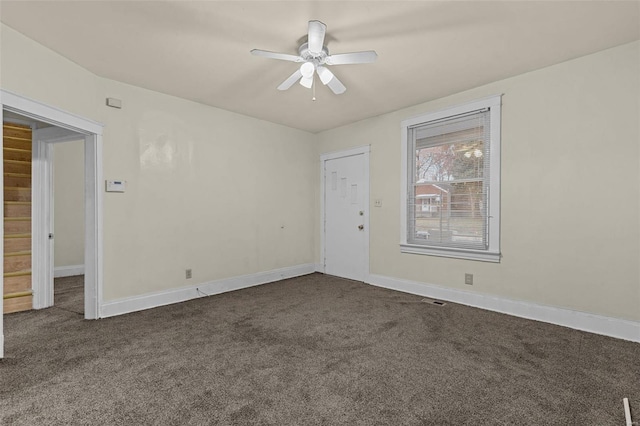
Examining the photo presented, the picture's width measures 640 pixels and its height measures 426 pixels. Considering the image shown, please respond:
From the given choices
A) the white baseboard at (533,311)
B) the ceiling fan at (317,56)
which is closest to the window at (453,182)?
the white baseboard at (533,311)

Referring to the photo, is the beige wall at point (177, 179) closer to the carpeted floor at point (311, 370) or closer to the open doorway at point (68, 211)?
the carpeted floor at point (311, 370)

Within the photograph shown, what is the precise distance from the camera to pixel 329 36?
2.58 meters

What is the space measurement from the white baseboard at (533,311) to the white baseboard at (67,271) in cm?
560

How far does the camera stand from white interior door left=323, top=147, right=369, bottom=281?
5.03 meters

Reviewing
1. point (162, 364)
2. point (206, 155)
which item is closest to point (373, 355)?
point (162, 364)

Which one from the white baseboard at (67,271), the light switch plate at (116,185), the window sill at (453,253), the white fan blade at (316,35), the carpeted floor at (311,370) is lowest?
the carpeted floor at (311,370)

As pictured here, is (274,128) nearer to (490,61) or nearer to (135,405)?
(490,61)

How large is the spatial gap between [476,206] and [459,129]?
102 centimetres

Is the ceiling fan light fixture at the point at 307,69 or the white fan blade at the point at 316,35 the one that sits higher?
the white fan blade at the point at 316,35

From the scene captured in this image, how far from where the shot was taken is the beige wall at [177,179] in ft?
10.2

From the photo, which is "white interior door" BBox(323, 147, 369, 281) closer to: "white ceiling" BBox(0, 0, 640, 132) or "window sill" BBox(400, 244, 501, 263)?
"window sill" BBox(400, 244, 501, 263)

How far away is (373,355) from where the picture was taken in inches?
98.9

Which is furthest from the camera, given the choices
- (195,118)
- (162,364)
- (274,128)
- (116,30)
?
(274,128)

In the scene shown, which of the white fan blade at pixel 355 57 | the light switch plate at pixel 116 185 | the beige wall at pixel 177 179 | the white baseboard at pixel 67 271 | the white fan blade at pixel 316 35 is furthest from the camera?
the white baseboard at pixel 67 271
